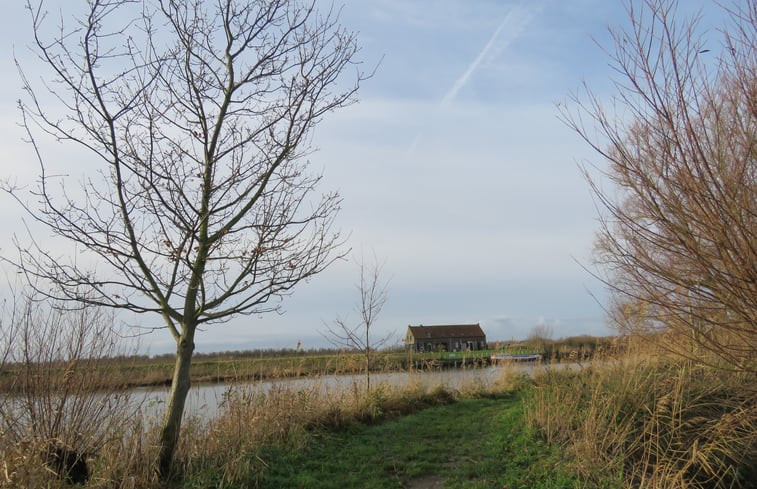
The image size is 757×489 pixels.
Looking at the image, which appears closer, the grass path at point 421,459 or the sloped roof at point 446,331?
the grass path at point 421,459

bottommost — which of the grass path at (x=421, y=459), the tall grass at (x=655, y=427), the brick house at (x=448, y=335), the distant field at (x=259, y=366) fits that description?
the grass path at (x=421, y=459)

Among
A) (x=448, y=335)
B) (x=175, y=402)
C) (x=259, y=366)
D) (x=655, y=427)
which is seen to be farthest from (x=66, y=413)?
(x=448, y=335)

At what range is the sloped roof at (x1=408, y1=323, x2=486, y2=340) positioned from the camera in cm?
4503

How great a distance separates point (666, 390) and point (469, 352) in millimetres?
11404

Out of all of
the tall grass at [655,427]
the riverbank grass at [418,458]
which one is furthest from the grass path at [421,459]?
the tall grass at [655,427]

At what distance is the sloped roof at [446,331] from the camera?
45.0 m

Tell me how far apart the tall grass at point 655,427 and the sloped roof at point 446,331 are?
122 ft

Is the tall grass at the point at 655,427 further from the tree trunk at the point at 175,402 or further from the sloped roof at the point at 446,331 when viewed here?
the sloped roof at the point at 446,331

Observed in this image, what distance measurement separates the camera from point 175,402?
5141mm

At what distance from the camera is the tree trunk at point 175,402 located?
16.9 feet

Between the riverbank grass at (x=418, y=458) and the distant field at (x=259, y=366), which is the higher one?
the distant field at (x=259, y=366)

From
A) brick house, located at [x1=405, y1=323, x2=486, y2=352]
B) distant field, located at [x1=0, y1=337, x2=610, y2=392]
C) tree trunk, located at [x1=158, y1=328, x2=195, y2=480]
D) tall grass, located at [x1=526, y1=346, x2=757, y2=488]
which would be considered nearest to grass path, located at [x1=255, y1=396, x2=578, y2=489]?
tall grass, located at [x1=526, y1=346, x2=757, y2=488]

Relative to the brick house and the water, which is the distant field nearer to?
the water

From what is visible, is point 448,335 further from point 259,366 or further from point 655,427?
point 655,427
